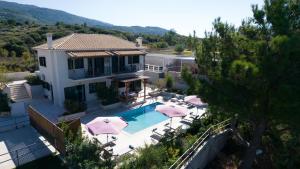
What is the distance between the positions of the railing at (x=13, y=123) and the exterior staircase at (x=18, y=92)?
654 cm

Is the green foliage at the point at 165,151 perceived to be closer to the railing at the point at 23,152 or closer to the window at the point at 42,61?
the railing at the point at 23,152

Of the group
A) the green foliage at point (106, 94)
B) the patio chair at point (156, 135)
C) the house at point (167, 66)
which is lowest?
the patio chair at point (156, 135)

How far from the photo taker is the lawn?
15.1m

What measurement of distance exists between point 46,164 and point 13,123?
9.59 m

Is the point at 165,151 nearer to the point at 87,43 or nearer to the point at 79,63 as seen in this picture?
the point at 79,63

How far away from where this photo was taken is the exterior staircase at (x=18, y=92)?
1156 inches

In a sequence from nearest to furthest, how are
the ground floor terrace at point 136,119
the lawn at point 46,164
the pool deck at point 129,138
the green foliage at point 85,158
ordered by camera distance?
the green foliage at point 85,158 → the lawn at point 46,164 → the pool deck at point 129,138 → the ground floor terrace at point 136,119

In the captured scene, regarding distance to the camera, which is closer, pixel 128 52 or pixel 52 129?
pixel 52 129

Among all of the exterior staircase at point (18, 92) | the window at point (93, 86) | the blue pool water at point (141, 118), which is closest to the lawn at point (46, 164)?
the blue pool water at point (141, 118)

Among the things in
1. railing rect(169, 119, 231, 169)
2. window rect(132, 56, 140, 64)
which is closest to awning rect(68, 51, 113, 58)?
window rect(132, 56, 140, 64)

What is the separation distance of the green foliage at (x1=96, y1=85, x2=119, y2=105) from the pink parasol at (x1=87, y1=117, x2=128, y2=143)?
10.7 m

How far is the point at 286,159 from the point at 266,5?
11.5 metres

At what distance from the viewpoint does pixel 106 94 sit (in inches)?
1090

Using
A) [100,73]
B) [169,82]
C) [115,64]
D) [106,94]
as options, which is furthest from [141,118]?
[169,82]
